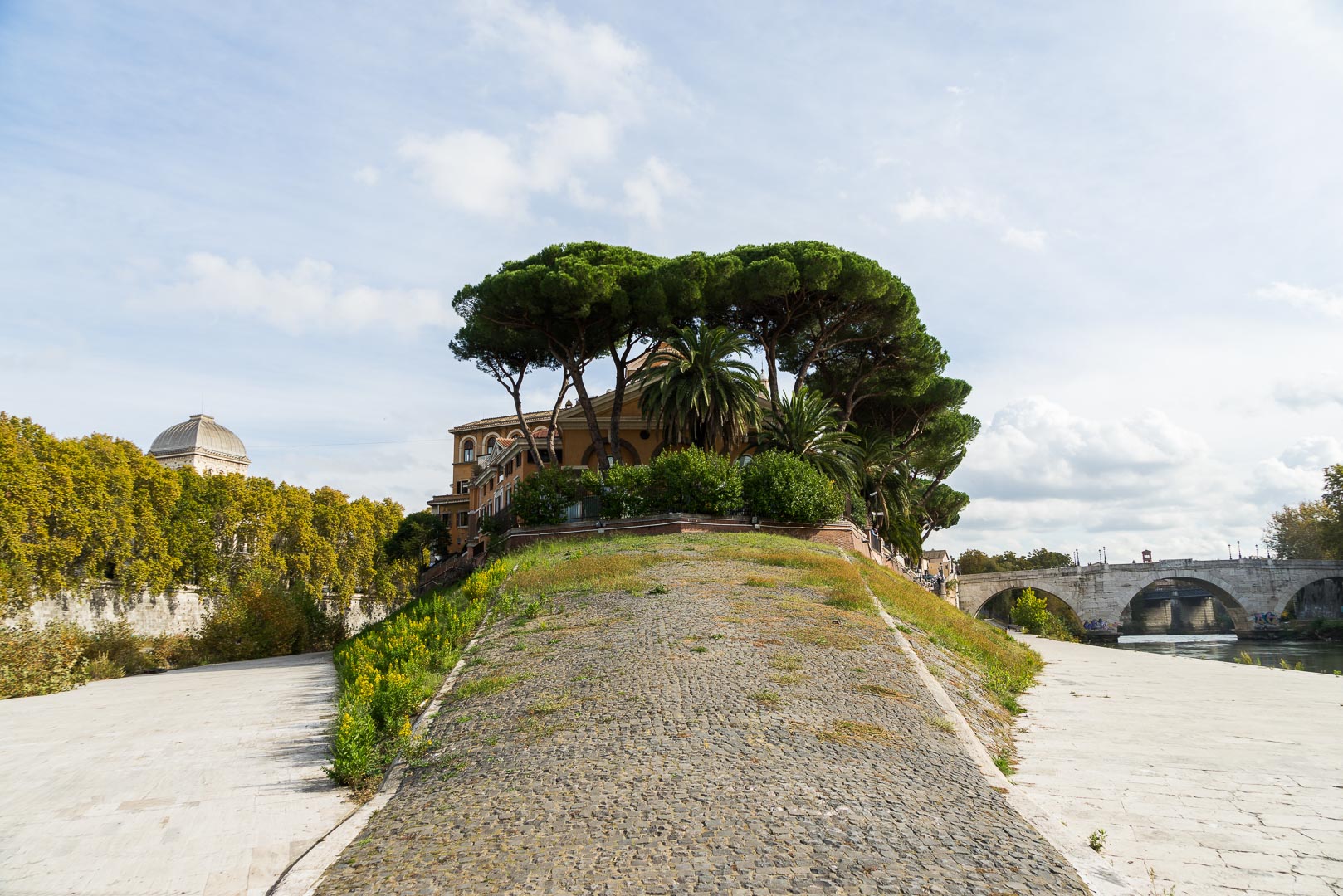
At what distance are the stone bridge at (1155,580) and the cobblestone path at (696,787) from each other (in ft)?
197

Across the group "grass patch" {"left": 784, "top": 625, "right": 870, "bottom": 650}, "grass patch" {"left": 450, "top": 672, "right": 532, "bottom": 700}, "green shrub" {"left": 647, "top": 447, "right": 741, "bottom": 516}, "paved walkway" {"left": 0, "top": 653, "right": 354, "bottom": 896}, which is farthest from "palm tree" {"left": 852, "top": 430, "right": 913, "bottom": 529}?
"paved walkway" {"left": 0, "top": 653, "right": 354, "bottom": 896}

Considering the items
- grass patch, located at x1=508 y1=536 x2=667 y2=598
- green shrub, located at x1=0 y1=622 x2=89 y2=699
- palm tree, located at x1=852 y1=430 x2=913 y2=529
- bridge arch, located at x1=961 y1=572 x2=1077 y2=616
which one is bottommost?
bridge arch, located at x1=961 y1=572 x2=1077 y2=616

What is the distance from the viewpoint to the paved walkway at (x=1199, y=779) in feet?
21.6

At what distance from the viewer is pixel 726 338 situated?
32812 mm

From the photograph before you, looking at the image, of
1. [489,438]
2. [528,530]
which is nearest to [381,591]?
[489,438]

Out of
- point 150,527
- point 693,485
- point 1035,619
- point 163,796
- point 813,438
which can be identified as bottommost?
point 1035,619

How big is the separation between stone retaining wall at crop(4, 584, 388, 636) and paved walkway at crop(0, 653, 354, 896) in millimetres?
18998

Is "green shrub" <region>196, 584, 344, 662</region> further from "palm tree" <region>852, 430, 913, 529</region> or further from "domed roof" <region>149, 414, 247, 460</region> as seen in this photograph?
"domed roof" <region>149, 414, 247, 460</region>

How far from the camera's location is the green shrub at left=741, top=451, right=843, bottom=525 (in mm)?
Result: 29594

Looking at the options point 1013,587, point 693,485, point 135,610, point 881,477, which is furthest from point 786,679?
point 1013,587

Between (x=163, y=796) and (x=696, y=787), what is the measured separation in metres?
5.24

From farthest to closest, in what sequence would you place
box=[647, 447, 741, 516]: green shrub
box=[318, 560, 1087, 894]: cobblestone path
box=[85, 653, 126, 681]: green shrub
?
box=[647, 447, 741, 516]: green shrub
box=[85, 653, 126, 681]: green shrub
box=[318, 560, 1087, 894]: cobblestone path

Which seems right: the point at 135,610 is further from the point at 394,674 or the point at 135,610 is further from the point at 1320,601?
the point at 1320,601

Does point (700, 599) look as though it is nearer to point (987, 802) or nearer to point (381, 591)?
point (987, 802)
